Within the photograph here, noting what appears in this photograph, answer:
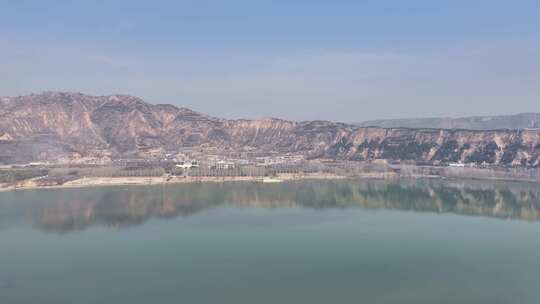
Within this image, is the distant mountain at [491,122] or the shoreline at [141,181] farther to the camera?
the distant mountain at [491,122]

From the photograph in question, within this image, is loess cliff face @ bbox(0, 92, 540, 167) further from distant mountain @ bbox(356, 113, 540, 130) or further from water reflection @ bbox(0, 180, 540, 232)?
distant mountain @ bbox(356, 113, 540, 130)

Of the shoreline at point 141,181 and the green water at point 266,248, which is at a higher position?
the shoreline at point 141,181

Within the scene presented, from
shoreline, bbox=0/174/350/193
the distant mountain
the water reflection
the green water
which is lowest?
the green water

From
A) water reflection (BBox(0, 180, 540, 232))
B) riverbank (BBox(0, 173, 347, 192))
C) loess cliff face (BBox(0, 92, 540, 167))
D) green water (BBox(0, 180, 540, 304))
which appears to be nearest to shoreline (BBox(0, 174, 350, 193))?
riverbank (BBox(0, 173, 347, 192))

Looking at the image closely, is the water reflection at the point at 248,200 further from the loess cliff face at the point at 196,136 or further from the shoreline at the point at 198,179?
the loess cliff face at the point at 196,136

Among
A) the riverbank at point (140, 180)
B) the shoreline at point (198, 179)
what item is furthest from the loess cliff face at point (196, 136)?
the riverbank at point (140, 180)

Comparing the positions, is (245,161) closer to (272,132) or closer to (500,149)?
(272,132)
